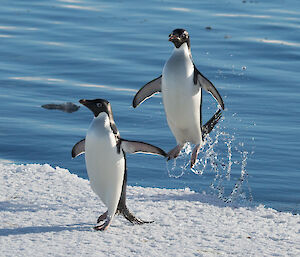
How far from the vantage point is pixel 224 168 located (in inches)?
346

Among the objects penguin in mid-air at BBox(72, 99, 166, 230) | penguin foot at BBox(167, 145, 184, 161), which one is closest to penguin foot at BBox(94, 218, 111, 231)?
penguin in mid-air at BBox(72, 99, 166, 230)

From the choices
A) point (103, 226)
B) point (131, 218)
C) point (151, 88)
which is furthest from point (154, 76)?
point (103, 226)

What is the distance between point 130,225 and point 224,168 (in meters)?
Answer: 2.52

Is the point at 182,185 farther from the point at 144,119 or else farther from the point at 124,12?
the point at 124,12

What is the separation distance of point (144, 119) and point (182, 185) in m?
2.27

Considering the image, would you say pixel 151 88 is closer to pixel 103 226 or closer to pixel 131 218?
pixel 131 218

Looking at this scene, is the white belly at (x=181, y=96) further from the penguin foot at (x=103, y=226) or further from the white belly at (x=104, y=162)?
the penguin foot at (x=103, y=226)

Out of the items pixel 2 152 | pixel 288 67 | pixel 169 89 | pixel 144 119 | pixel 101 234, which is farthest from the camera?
pixel 288 67

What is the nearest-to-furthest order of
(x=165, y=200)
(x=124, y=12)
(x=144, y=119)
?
(x=165, y=200), (x=144, y=119), (x=124, y=12)

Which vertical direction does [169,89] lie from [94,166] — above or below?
above

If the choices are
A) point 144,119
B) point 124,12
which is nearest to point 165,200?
point 144,119

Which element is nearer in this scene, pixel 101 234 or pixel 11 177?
pixel 101 234

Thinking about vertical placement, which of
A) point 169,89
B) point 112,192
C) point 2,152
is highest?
point 169,89

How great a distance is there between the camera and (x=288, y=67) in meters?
13.2
